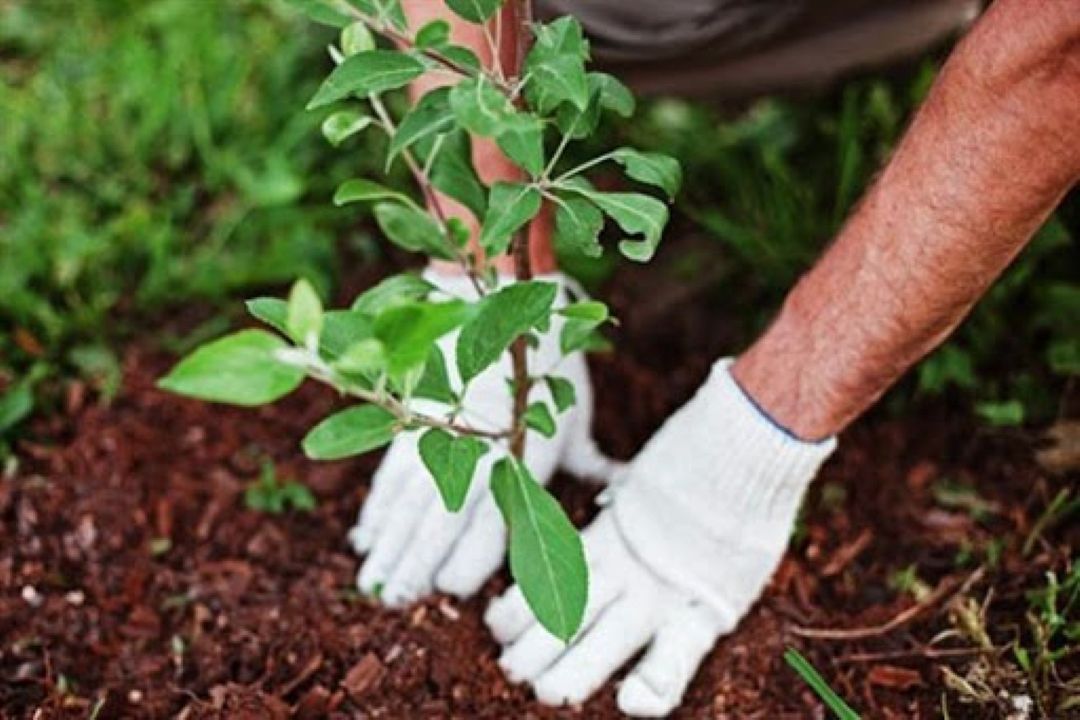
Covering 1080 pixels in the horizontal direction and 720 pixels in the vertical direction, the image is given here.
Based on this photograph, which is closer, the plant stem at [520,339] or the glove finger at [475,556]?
the plant stem at [520,339]

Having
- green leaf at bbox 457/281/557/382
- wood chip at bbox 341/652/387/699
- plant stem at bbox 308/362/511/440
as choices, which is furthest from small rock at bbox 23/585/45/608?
green leaf at bbox 457/281/557/382

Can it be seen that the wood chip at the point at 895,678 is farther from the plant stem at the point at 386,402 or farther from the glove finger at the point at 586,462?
the plant stem at the point at 386,402

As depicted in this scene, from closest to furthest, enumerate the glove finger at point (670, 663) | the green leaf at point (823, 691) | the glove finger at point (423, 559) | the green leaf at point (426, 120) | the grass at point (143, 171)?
the green leaf at point (426, 120) → the green leaf at point (823, 691) → the glove finger at point (670, 663) → the glove finger at point (423, 559) → the grass at point (143, 171)

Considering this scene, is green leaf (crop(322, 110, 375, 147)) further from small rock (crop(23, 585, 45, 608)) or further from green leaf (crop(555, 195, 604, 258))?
small rock (crop(23, 585, 45, 608))

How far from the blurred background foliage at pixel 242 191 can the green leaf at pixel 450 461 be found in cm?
76

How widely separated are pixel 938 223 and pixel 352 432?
21.2 inches

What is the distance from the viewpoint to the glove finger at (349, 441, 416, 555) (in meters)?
1.69

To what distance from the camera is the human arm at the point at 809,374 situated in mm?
1255

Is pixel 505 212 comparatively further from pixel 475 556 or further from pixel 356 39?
pixel 475 556

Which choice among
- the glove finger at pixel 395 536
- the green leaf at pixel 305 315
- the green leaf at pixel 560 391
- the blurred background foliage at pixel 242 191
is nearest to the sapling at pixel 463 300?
the green leaf at pixel 305 315

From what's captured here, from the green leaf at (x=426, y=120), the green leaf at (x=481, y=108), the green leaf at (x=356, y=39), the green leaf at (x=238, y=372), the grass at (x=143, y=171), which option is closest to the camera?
the green leaf at (x=238, y=372)

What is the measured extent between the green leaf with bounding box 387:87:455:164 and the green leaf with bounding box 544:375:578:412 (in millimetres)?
321

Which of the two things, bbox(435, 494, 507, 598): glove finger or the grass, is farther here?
the grass

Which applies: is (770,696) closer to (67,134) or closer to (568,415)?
(568,415)
